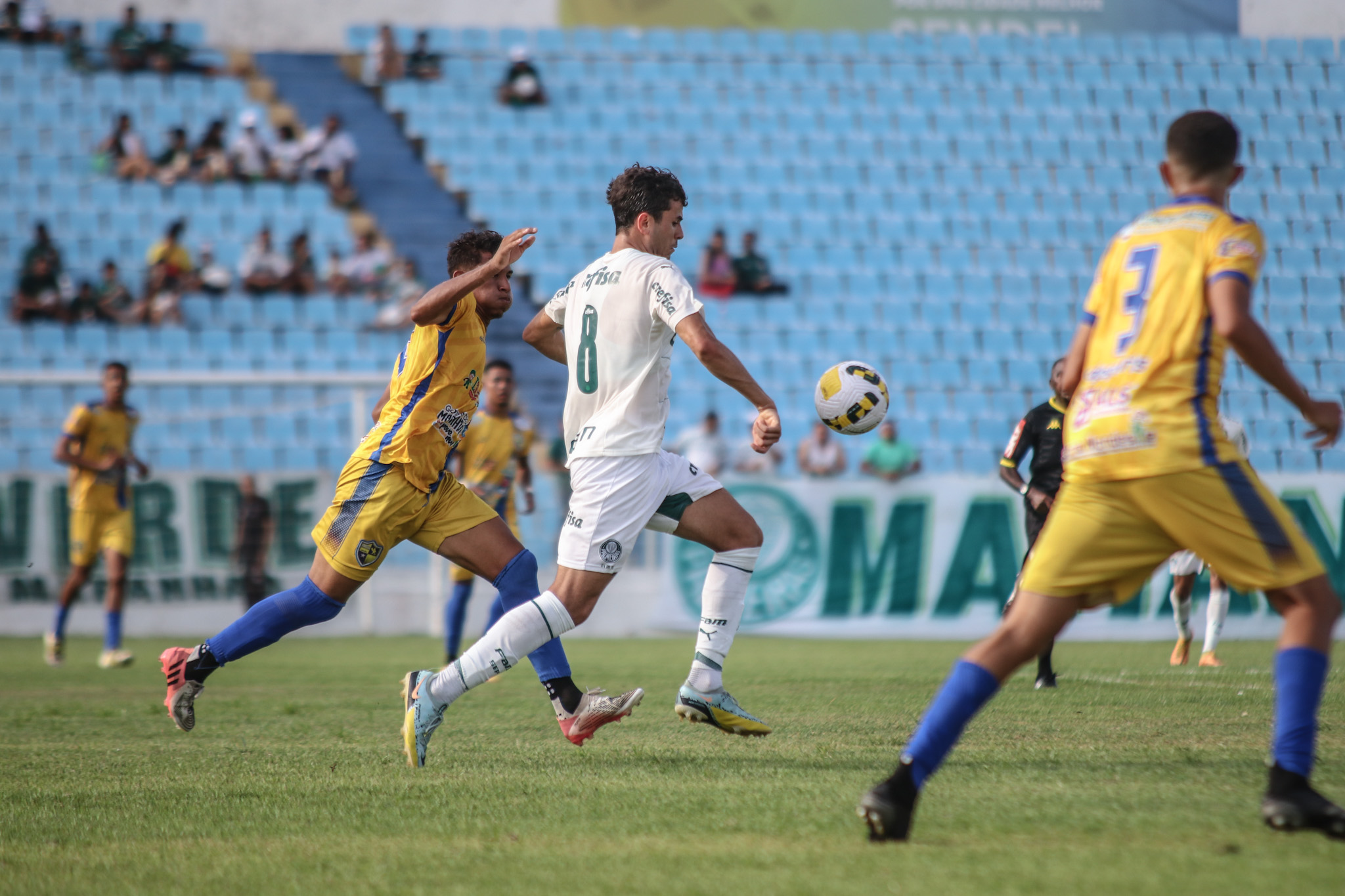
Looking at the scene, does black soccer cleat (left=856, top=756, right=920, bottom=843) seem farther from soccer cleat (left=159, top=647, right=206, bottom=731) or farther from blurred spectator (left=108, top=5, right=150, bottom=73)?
blurred spectator (left=108, top=5, right=150, bottom=73)

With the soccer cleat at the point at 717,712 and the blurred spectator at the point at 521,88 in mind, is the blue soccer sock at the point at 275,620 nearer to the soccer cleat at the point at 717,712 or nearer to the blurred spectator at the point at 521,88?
the soccer cleat at the point at 717,712

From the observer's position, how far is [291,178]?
21.0 metres

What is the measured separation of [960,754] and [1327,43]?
2312 cm

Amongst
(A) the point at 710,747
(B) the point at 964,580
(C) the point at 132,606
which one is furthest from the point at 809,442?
(A) the point at 710,747

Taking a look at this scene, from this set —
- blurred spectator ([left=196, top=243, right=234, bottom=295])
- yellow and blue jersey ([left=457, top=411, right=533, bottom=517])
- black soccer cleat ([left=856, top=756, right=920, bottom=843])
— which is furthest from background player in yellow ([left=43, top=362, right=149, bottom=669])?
black soccer cleat ([left=856, top=756, right=920, bottom=843])

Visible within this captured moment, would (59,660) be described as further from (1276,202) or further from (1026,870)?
(1276,202)

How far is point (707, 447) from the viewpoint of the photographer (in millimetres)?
15719

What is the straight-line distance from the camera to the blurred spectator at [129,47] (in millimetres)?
21906

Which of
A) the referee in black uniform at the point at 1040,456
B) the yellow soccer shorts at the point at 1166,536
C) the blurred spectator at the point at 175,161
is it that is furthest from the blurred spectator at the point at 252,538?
the yellow soccer shorts at the point at 1166,536

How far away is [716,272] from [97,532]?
10.9m

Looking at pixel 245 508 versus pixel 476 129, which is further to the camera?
pixel 476 129

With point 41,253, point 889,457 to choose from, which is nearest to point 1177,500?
point 889,457

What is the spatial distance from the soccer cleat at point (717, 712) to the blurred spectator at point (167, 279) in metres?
15.3

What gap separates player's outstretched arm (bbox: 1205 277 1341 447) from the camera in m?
3.51
